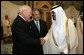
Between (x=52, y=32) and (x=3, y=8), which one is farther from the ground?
(x=3, y=8)

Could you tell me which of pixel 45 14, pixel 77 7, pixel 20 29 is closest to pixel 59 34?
pixel 20 29

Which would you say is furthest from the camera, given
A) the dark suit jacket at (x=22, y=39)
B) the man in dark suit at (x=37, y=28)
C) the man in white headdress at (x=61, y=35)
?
the man in dark suit at (x=37, y=28)

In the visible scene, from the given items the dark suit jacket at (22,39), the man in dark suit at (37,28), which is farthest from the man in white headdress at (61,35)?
the dark suit jacket at (22,39)

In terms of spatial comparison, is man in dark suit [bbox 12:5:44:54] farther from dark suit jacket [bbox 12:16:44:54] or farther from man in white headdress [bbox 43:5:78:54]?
man in white headdress [bbox 43:5:78:54]

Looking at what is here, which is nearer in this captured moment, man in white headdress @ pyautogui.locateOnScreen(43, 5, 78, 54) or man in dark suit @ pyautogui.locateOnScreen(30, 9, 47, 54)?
man in white headdress @ pyautogui.locateOnScreen(43, 5, 78, 54)

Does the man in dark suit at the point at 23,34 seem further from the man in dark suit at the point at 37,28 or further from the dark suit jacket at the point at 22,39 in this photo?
the man in dark suit at the point at 37,28

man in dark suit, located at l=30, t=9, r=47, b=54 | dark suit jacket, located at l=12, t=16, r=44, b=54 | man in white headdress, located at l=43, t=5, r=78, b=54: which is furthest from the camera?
man in dark suit, located at l=30, t=9, r=47, b=54

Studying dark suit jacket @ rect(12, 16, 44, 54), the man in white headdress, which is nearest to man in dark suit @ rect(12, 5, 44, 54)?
dark suit jacket @ rect(12, 16, 44, 54)

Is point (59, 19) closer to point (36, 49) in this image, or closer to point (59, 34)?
point (59, 34)

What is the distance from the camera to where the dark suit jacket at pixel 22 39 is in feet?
13.2

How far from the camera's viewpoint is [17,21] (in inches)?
161

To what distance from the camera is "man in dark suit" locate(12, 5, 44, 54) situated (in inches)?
159

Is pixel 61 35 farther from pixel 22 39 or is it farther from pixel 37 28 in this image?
pixel 22 39

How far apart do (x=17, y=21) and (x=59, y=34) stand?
3.26ft
